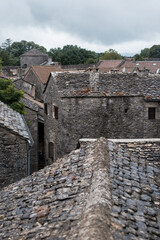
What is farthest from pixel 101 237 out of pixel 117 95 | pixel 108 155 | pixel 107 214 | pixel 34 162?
pixel 34 162

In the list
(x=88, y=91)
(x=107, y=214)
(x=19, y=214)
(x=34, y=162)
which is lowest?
(x=34, y=162)

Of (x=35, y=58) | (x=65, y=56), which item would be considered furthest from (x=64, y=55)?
(x=35, y=58)

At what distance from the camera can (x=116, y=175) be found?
23.3 ft

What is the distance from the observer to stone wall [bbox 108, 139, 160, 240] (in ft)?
17.3

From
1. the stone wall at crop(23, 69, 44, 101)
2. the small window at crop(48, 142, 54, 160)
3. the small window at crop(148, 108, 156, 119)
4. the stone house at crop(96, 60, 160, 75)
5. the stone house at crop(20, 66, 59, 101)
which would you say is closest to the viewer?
the small window at crop(148, 108, 156, 119)

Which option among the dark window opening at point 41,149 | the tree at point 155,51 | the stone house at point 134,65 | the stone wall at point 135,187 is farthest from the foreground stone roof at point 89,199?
the tree at point 155,51

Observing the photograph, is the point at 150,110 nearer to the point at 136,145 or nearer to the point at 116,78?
the point at 116,78

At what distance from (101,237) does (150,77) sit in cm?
1846

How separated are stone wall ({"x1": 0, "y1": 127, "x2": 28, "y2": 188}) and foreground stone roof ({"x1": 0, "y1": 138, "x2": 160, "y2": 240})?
10.9ft

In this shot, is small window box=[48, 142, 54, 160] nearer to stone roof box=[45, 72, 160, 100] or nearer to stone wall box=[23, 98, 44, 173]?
stone wall box=[23, 98, 44, 173]

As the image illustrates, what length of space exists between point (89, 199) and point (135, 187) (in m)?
1.64

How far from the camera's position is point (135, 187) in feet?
22.8

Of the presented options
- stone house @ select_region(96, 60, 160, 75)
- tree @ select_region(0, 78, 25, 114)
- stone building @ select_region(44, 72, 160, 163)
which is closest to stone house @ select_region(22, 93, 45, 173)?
tree @ select_region(0, 78, 25, 114)

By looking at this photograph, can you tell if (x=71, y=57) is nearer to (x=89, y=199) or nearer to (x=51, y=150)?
(x=51, y=150)
